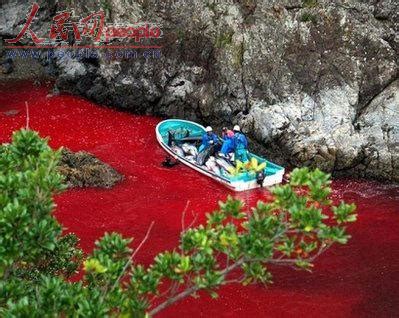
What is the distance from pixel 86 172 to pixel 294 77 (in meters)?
9.70

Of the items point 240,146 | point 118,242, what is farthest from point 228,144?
point 118,242

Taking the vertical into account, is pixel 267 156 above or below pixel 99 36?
below

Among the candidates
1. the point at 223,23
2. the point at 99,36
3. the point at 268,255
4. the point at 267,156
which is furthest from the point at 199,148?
the point at 268,255

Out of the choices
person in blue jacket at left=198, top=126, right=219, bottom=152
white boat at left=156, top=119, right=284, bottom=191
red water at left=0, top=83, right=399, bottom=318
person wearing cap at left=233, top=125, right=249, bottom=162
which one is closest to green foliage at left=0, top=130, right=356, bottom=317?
red water at left=0, top=83, right=399, bottom=318

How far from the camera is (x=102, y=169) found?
63.0ft

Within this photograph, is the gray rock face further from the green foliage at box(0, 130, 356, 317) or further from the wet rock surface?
the green foliage at box(0, 130, 356, 317)

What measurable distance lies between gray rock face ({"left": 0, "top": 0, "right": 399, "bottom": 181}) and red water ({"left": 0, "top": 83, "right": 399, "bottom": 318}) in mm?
1727

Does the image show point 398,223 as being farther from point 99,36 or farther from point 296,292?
point 99,36

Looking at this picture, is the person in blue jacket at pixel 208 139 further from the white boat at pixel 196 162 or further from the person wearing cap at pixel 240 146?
the person wearing cap at pixel 240 146

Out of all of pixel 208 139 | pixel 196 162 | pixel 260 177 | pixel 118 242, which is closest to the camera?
pixel 118 242

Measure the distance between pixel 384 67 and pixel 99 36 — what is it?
14.7 m

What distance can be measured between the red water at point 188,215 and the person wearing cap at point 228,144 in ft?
4.45

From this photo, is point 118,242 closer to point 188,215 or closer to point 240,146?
point 188,215

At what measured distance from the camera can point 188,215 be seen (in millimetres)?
17000
